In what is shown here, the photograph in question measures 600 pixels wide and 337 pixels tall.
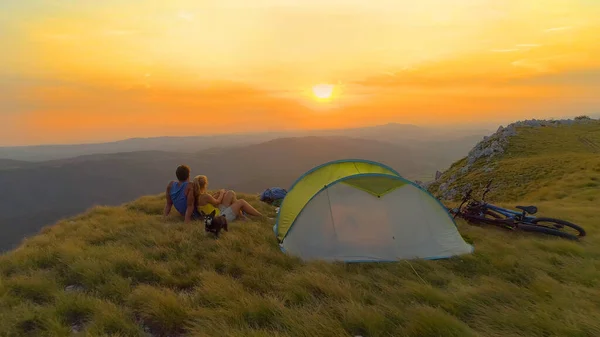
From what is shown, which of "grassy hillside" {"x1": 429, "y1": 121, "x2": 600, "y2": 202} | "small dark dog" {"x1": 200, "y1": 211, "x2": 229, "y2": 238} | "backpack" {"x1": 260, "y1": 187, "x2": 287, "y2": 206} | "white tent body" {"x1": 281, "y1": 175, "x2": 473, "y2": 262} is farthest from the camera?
"grassy hillside" {"x1": 429, "y1": 121, "x2": 600, "y2": 202}

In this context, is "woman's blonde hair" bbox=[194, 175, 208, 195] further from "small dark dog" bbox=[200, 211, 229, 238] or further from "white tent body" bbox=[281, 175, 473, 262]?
"white tent body" bbox=[281, 175, 473, 262]

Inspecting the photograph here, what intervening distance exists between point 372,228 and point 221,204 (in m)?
5.39

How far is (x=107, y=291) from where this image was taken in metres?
5.62

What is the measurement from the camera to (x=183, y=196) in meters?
10.3

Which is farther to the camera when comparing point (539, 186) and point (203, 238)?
point (539, 186)

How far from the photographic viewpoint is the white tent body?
739cm

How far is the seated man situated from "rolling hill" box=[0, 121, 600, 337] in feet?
1.97

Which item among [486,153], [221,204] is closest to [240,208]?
[221,204]

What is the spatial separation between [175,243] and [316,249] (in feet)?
11.7

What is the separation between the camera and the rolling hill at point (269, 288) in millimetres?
4348

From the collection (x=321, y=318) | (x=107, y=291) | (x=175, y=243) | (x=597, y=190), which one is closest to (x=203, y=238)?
(x=175, y=243)

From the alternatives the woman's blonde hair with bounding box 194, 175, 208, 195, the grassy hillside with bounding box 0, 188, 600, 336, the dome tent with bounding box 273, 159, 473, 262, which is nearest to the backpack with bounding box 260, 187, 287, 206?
the woman's blonde hair with bounding box 194, 175, 208, 195

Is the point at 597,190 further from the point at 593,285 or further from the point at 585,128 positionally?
the point at 585,128

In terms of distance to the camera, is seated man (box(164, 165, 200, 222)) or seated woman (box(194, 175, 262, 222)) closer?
seated man (box(164, 165, 200, 222))
